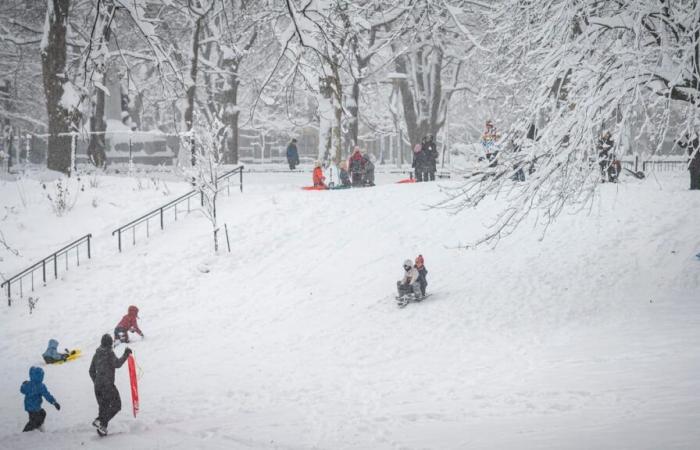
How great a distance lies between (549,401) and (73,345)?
9951mm

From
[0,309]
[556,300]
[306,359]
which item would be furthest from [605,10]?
[0,309]

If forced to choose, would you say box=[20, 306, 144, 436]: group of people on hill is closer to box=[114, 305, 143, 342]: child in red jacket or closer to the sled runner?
box=[114, 305, 143, 342]: child in red jacket

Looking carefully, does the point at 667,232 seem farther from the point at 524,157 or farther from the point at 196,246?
the point at 196,246

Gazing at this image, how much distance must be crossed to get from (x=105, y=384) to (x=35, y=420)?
1301mm

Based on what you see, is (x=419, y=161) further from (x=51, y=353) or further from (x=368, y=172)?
(x=51, y=353)

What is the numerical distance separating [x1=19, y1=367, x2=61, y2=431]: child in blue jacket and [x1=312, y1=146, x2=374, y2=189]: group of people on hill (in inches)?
540

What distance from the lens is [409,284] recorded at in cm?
1395

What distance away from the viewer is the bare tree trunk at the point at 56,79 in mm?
19672

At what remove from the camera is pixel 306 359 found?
1166 cm

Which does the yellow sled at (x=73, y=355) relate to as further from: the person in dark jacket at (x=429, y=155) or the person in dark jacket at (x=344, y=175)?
the person in dark jacket at (x=429, y=155)

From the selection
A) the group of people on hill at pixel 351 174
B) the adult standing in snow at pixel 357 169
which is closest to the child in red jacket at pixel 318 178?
the group of people on hill at pixel 351 174

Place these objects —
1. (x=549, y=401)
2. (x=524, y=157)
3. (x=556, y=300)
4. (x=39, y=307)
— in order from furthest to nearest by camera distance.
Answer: (x=39, y=307) → (x=556, y=300) → (x=524, y=157) → (x=549, y=401)

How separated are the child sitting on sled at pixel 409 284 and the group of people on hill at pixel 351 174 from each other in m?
8.06

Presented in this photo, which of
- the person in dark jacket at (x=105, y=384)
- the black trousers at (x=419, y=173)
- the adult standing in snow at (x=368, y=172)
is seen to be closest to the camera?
the person in dark jacket at (x=105, y=384)
